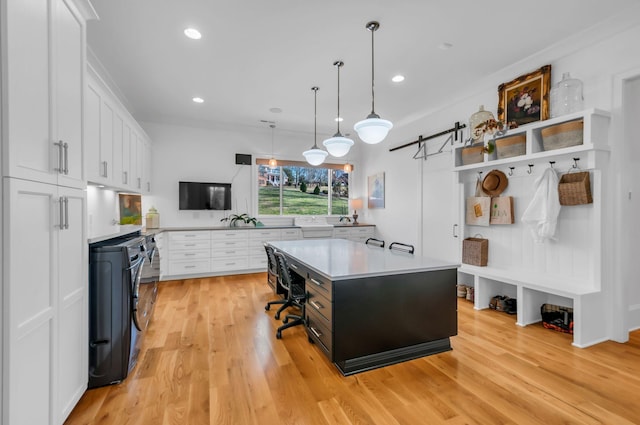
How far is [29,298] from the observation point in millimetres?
1326

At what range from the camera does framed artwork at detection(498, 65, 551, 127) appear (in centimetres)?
312

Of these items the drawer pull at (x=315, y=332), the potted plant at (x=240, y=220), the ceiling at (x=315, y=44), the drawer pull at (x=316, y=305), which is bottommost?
the drawer pull at (x=315, y=332)

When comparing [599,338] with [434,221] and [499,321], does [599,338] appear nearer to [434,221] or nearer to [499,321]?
[499,321]

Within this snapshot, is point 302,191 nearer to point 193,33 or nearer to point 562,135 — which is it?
point 193,33

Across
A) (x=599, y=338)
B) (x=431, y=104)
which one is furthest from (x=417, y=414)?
(x=431, y=104)

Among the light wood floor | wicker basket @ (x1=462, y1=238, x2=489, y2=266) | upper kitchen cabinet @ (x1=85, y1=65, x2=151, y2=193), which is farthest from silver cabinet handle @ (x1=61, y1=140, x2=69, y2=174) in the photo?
wicker basket @ (x1=462, y1=238, x2=489, y2=266)

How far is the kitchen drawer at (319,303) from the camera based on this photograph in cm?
213

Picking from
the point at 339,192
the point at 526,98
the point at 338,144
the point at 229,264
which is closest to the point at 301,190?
the point at 339,192

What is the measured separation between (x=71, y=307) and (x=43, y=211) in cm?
64

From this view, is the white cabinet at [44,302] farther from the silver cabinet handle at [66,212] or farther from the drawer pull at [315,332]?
the drawer pull at [315,332]


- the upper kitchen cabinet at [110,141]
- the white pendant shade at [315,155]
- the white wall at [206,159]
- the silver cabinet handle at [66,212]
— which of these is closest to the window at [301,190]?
the white wall at [206,159]

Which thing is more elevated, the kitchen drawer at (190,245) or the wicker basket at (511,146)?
the wicker basket at (511,146)

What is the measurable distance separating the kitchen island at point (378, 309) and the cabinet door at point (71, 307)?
59.8 inches

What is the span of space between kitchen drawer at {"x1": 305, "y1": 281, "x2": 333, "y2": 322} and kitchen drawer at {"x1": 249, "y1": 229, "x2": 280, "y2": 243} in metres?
3.08
